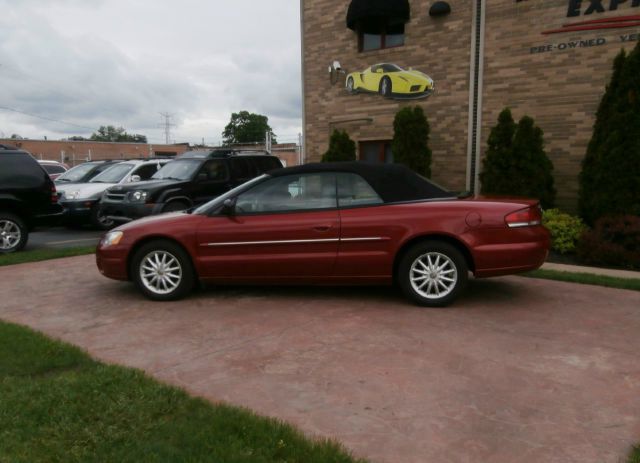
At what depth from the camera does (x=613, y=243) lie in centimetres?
777

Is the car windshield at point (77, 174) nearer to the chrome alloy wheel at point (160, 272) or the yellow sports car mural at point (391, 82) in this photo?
the yellow sports car mural at point (391, 82)

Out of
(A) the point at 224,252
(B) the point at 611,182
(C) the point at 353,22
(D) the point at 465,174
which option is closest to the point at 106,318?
(A) the point at 224,252

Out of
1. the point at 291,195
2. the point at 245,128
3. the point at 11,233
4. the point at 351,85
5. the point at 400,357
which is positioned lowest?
the point at 400,357

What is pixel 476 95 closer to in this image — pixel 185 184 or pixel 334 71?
pixel 334 71

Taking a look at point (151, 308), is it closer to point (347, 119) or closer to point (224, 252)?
point (224, 252)

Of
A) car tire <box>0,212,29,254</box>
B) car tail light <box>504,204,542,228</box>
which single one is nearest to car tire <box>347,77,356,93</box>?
car tire <box>0,212,29,254</box>

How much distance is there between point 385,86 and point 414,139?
1906 mm

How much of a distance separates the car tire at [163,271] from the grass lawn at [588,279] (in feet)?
14.6

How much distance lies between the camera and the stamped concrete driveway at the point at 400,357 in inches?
112

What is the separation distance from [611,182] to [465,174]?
3.55m

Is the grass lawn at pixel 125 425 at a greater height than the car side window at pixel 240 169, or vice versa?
the car side window at pixel 240 169

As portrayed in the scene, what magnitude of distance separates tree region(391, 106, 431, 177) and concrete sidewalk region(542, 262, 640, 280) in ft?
14.2

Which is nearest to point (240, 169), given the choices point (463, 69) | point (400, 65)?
point (400, 65)

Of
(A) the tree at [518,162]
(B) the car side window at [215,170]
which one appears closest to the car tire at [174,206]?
(B) the car side window at [215,170]
